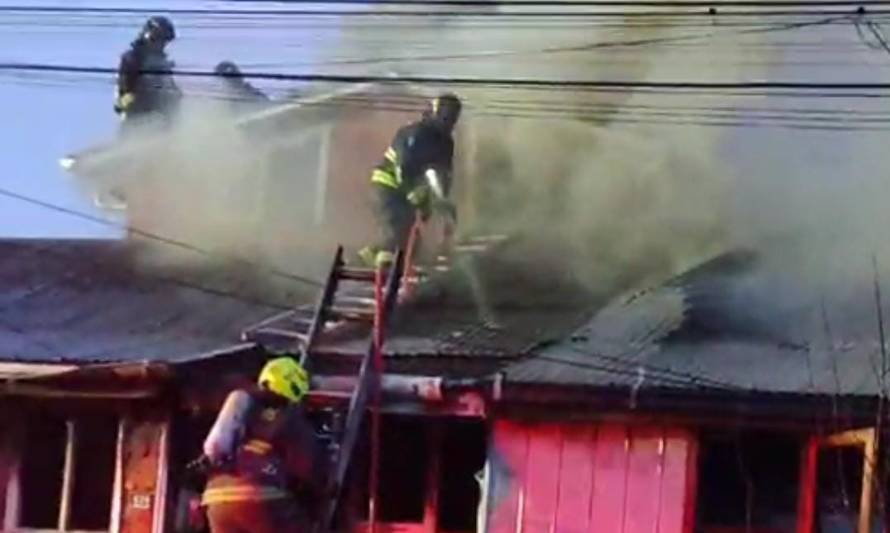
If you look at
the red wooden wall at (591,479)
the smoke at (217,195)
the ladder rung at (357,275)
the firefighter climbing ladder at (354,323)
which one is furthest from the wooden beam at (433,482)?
the smoke at (217,195)

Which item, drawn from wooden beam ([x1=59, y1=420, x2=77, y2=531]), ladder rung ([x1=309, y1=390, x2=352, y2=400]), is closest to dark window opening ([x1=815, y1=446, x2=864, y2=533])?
ladder rung ([x1=309, y1=390, x2=352, y2=400])

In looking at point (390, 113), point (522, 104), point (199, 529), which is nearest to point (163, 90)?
point (390, 113)

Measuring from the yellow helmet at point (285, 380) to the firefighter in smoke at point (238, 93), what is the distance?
800 cm

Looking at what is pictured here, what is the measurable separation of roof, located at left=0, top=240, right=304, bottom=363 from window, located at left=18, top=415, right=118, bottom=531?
532mm

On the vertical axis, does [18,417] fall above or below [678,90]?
below

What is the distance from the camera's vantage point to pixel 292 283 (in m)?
15.3

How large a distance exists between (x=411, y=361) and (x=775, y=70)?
5089 millimetres

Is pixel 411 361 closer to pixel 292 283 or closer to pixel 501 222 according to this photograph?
pixel 292 283

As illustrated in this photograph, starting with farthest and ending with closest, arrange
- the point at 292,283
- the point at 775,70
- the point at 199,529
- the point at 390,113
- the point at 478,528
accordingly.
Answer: the point at 390,113 < the point at 775,70 < the point at 292,283 < the point at 478,528 < the point at 199,529

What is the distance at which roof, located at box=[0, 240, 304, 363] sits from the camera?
13.8 metres

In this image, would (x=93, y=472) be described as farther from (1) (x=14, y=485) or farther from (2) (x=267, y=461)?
(2) (x=267, y=461)

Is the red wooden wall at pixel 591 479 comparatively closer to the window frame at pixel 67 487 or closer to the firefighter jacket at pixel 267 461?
the firefighter jacket at pixel 267 461

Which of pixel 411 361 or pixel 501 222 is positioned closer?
pixel 411 361

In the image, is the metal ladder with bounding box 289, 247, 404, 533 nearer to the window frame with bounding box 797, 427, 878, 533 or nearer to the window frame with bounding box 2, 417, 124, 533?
A: the window frame with bounding box 2, 417, 124, 533
